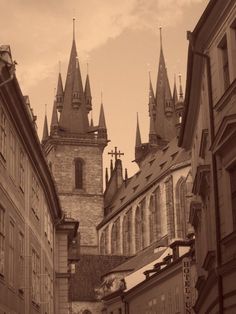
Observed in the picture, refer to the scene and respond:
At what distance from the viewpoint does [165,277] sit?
40750mm

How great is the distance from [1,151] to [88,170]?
84232 millimetres

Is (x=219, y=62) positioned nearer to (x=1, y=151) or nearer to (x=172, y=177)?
(x=1, y=151)

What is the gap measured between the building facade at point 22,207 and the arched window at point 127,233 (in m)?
62.7

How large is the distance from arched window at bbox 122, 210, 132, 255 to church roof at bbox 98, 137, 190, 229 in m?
1.39

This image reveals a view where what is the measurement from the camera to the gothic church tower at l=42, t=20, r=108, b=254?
102 metres

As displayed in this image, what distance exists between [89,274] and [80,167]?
63.0ft

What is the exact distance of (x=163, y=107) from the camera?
11012 cm

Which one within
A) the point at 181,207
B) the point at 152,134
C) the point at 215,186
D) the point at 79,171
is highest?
the point at 152,134

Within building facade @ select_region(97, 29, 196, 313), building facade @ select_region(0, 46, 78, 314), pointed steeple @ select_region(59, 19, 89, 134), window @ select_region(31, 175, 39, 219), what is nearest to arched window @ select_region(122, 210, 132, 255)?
building facade @ select_region(97, 29, 196, 313)

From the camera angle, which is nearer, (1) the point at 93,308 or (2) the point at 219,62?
(2) the point at 219,62

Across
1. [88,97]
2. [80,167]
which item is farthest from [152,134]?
[80,167]

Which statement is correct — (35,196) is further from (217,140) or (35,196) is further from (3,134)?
(217,140)

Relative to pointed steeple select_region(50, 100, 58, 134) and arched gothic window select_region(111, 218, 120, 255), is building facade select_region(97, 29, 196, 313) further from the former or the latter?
pointed steeple select_region(50, 100, 58, 134)

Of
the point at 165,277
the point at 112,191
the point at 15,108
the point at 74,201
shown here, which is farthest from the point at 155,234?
the point at 15,108
